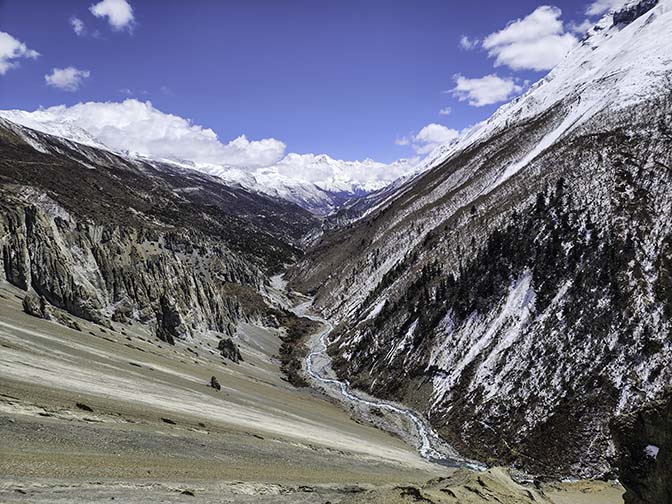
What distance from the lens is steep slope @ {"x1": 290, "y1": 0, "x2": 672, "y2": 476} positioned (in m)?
43.1

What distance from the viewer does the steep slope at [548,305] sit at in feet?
141

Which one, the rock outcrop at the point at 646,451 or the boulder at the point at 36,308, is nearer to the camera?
the rock outcrop at the point at 646,451

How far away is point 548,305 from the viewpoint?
5381 cm

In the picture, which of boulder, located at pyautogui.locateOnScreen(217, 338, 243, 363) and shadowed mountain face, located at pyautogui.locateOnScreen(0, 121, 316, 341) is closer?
shadowed mountain face, located at pyautogui.locateOnScreen(0, 121, 316, 341)

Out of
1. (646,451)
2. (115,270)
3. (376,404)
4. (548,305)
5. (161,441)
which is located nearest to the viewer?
(646,451)

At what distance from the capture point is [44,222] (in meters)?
54.0

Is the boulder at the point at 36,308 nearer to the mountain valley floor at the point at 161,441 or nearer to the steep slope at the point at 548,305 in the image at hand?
the mountain valley floor at the point at 161,441

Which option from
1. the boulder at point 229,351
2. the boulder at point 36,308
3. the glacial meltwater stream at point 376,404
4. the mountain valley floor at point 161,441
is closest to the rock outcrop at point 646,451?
the mountain valley floor at point 161,441

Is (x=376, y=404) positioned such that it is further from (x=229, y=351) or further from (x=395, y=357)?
(x=229, y=351)

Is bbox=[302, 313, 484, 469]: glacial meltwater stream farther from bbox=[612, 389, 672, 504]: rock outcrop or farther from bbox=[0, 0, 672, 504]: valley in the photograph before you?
bbox=[612, 389, 672, 504]: rock outcrop

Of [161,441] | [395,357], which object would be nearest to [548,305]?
[395,357]

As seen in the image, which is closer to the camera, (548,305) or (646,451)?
(646,451)

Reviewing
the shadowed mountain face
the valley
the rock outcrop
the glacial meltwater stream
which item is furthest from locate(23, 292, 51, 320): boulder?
the rock outcrop

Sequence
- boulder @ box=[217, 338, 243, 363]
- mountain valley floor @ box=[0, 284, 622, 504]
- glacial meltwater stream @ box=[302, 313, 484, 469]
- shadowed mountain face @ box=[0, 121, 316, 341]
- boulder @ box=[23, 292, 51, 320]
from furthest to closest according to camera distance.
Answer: boulder @ box=[217, 338, 243, 363], shadowed mountain face @ box=[0, 121, 316, 341], glacial meltwater stream @ box=[302, 313, 484, 469], boulder @ box=[23, 292, 51, 320], mountain valley floor @ box=[0, 284, 622, 504]
